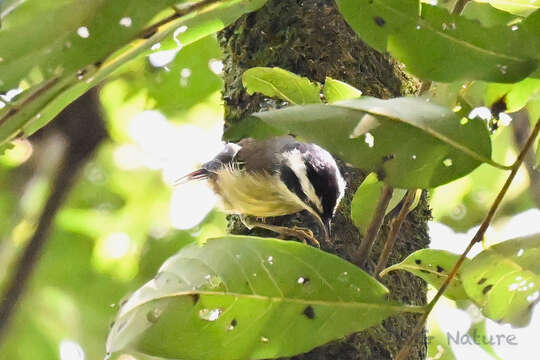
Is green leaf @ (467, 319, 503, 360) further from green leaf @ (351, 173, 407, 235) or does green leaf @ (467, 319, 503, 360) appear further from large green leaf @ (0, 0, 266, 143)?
large green leaf @ (0, 0, 266, 143)

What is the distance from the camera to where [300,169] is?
324 cm

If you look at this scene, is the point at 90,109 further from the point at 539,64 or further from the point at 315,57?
the point at 539,64

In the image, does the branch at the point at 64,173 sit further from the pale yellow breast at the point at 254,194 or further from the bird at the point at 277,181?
the pale yellow breast at the point at 254,194

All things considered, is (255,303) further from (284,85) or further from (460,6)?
(460,6)

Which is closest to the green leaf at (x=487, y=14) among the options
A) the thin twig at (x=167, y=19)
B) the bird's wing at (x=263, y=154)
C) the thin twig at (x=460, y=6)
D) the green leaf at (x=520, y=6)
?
the thin twig at (x=460, y=6)

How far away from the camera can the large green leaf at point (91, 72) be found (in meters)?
1.39

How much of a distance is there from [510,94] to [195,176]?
2.60 meters

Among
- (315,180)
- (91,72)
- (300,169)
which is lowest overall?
(91,72)

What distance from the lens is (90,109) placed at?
4.54 meters

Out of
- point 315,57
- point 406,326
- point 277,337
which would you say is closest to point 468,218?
point 315,57

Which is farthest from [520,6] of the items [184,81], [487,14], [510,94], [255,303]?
[184,81]

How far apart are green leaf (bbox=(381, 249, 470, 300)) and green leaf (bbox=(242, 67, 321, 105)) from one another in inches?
16.0

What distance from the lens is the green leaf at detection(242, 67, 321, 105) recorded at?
1.77m

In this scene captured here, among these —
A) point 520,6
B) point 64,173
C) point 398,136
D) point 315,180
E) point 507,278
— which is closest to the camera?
point 398,136
